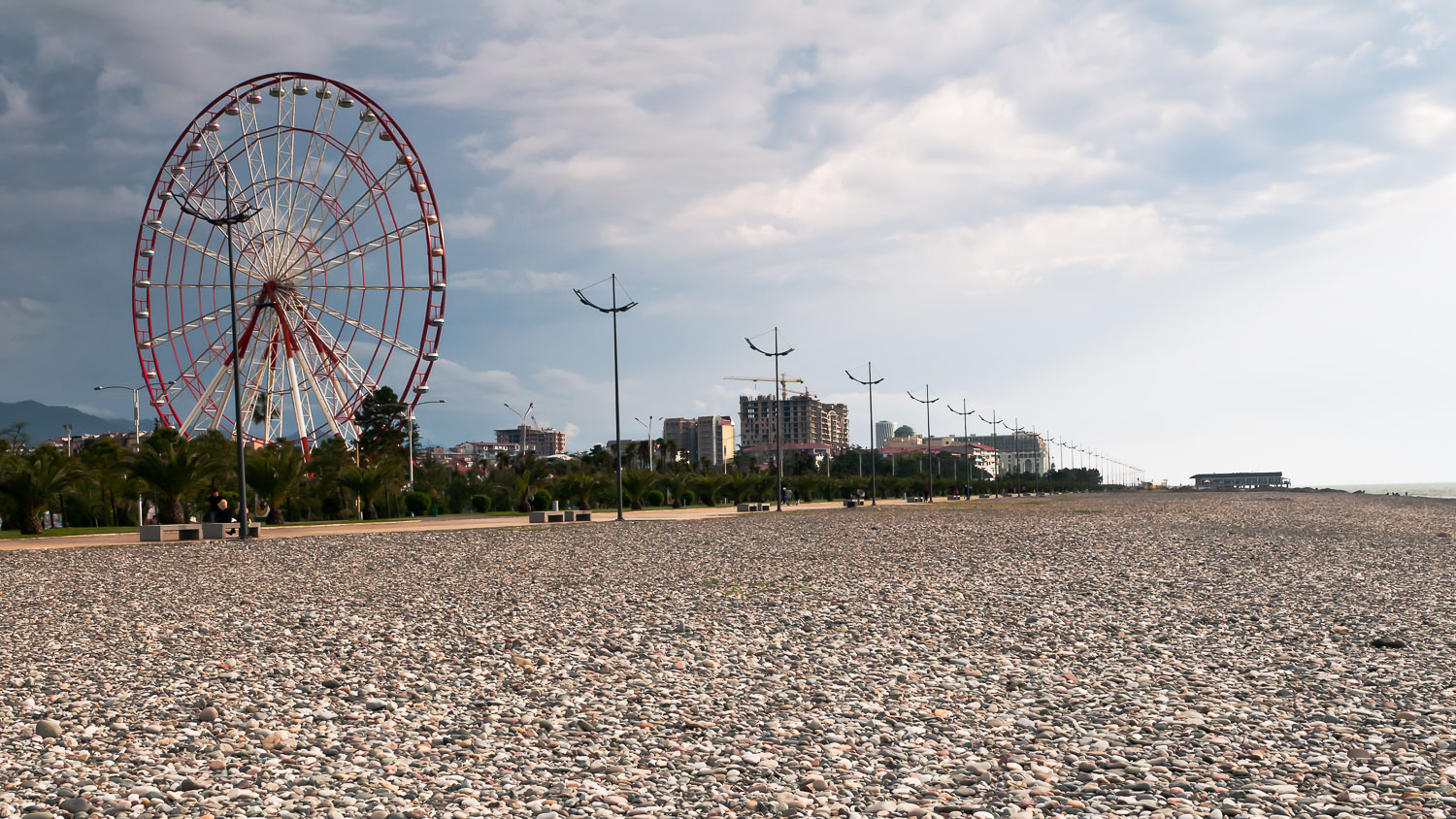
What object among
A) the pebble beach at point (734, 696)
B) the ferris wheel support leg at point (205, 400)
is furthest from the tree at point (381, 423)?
the pebble beach at point (734, 696)

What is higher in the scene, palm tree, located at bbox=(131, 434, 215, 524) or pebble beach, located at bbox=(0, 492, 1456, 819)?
palm tree, located at bbox=(131, 434, 215, 524)

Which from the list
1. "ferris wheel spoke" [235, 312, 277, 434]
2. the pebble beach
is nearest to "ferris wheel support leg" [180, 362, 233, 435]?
"ferris wheel spoke" [235, 312, 277, 434]

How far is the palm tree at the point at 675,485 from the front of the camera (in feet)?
184

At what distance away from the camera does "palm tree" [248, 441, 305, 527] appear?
109ft

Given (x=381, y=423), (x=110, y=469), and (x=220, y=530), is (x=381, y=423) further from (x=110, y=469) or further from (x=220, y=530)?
(x=220, y=530)

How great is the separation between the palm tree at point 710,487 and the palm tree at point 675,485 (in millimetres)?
944

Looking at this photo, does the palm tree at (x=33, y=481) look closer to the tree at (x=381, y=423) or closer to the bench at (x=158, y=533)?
the bench at (x=158, y=533)

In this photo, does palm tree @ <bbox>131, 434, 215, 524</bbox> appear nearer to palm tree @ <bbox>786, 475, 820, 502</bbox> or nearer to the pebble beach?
the pebble beach

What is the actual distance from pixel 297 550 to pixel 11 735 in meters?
16.2

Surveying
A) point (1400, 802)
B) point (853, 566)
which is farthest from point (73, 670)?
point (853, 566)

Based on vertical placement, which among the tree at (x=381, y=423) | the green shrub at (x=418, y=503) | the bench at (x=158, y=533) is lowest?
the bench at (x=158, y=533)

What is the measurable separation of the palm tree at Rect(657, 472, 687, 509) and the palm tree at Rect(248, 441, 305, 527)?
24.3 meters

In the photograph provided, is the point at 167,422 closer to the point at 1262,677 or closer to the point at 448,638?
the point at 448,638

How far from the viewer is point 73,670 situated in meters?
8.65
